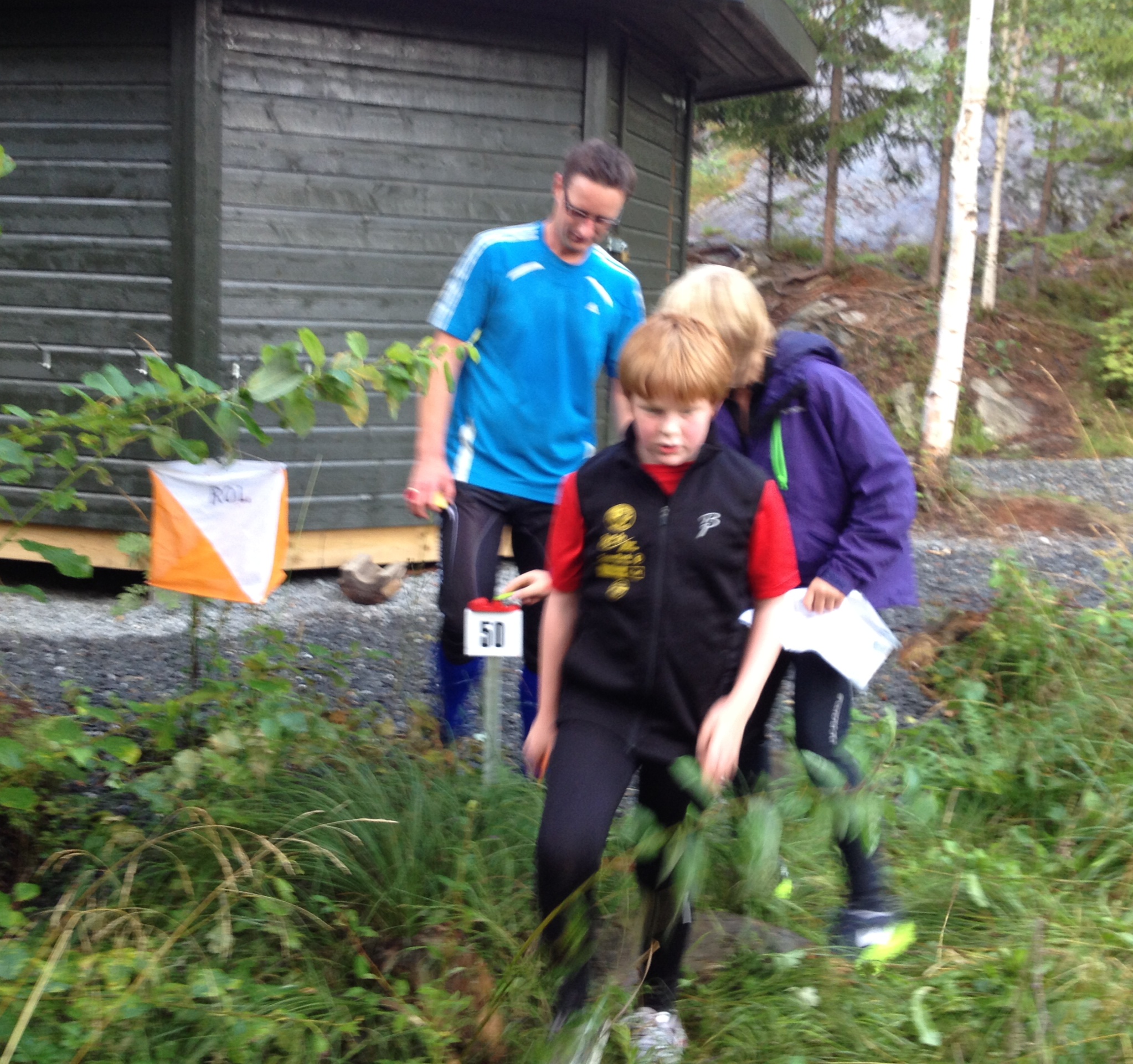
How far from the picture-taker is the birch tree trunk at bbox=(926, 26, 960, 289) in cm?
1722

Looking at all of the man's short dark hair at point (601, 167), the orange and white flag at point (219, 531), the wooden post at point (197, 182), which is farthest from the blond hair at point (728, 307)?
the wooden post at point (197, 182)

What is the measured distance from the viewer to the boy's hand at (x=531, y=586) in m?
2.67

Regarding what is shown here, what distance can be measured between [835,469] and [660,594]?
2.52 feet

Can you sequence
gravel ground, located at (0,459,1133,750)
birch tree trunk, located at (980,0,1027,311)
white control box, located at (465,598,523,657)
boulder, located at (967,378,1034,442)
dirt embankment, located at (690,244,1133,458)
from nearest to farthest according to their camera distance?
white control box, located at (465,598,523,657) → gravel ground, located at (0,459,1133,750) → dirt embankment, located at (690,244,1133,458) → boulder, located at (967,378,1034,442) → birch tree trunk, located at (980,0,1027,311)

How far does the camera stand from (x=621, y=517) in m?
2.30

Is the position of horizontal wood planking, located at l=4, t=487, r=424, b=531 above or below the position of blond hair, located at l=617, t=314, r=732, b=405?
below

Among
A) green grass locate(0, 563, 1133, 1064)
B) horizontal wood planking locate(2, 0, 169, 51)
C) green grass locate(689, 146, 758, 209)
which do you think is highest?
green grass locate(689, 146, 758, 209)

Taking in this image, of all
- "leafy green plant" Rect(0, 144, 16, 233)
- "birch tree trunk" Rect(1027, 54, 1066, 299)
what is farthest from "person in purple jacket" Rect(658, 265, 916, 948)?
"birch tree trunk" Rect(1027, 54, 1066, 299)

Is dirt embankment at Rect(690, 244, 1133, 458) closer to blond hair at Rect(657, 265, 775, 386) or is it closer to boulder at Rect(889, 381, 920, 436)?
boulder at Rect(889, 381, 920, 436)

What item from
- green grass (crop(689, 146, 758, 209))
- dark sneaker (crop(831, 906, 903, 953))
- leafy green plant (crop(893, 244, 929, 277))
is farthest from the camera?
green grass (crop(689, 146, 758, 209))

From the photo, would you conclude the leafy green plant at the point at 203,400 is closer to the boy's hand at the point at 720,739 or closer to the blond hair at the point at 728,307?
the blond hair at the point at 728,307

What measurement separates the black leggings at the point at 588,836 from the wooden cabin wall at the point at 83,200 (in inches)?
192

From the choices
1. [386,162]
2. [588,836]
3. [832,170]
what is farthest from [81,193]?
[832,170]

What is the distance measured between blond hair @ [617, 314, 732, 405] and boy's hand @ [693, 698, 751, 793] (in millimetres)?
592
